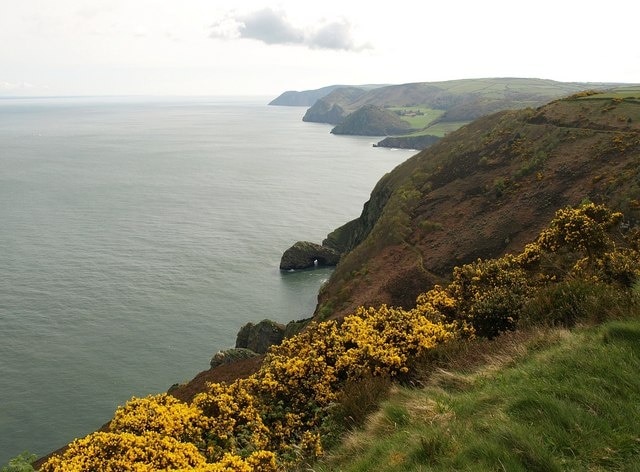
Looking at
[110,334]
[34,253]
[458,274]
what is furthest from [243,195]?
[458,274]

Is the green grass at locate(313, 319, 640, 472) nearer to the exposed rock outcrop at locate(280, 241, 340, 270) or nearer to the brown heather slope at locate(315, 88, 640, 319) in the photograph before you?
the brown heather slope at locate(315, 88, 640, 319)

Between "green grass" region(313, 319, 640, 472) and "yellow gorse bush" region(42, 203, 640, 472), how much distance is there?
8.50 feet

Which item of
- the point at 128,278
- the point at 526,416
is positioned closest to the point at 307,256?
the point at 128,278

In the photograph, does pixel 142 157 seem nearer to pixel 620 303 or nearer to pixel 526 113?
pixel 526 113

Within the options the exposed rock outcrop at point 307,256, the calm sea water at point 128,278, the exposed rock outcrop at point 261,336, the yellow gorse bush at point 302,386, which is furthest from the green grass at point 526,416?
the exposed rock outcrop at point 307,256

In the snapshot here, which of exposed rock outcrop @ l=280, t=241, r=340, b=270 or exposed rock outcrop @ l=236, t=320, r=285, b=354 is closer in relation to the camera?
exposed rock outcrop @ l=236, t=320, r=285, b=354

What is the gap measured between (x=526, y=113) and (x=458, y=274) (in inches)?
1725

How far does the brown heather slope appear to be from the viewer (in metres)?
41.3

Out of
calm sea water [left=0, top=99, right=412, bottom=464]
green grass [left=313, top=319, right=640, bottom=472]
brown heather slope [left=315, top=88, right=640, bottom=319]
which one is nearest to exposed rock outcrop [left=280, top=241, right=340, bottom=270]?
calm sea water [left=0, top=99, right=412, bottom=464]

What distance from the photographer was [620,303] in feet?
50.1

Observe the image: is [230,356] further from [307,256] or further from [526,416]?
[307,256]

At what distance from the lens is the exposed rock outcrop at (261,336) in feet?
159

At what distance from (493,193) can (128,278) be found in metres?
47.0

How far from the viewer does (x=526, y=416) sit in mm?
10031
